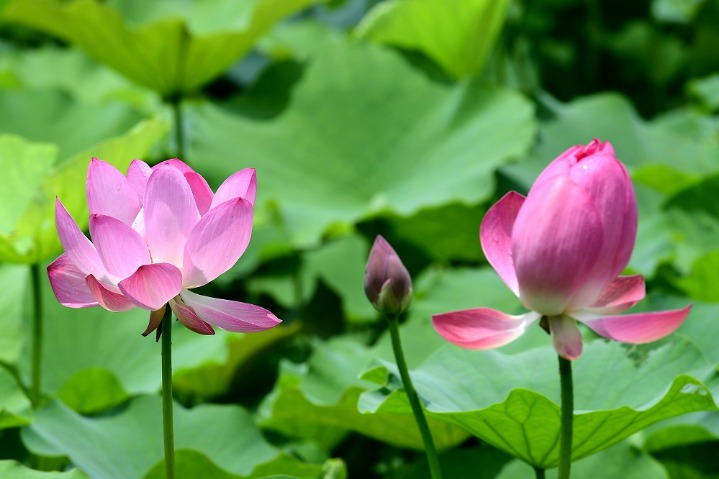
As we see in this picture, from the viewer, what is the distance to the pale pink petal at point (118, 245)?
2.18ft

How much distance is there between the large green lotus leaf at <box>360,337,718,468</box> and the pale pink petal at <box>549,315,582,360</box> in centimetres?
11

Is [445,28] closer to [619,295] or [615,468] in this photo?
[615,468]

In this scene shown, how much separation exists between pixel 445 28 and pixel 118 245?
145 centimetres

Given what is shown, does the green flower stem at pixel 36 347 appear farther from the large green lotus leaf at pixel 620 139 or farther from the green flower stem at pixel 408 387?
the large green lotus leaf at pixel 620 139

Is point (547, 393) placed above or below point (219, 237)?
below

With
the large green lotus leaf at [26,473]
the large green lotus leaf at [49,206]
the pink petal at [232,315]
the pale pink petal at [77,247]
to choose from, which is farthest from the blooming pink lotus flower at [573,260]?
the large green lotus leaf at [49,206]

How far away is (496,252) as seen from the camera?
0.75m

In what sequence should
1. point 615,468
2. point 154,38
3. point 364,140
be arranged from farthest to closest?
point 364,140 < point 154,38 < point 615,468

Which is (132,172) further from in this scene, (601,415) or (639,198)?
(639,198)

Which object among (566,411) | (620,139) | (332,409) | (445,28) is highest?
(566,411)

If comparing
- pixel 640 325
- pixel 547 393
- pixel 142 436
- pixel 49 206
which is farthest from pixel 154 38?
pixel 640 325

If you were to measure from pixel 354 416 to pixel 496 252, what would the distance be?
0.43 m

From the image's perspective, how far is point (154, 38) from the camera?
5.87ft

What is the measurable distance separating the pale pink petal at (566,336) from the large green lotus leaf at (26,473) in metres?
0.39
